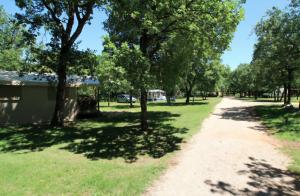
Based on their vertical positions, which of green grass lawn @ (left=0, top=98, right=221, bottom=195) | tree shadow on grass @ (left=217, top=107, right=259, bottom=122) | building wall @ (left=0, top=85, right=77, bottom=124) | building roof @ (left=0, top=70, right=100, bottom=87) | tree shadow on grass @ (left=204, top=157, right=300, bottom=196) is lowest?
tree shadow on grass @ (left=204, top=157, right=300, bottom=196)

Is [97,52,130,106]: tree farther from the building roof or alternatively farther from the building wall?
the building wall

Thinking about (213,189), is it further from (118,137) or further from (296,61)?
(296,61)

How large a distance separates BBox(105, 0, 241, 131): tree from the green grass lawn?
2325mm

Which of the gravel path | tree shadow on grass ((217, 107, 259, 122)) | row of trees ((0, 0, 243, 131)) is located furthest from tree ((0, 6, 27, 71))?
the gravel path

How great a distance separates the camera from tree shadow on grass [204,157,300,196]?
5.93 meters

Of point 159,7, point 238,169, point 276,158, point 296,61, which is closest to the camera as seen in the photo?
point 238,169

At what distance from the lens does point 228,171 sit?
727 cm

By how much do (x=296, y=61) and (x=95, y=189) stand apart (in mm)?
20147

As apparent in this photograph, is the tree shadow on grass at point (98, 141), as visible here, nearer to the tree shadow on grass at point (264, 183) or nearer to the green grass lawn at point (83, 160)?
the green grass lawn at point (83, 160)

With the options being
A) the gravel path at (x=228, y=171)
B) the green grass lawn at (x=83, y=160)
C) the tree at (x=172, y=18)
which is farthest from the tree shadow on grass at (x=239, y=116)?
the gravel path at (x=228, y=171)

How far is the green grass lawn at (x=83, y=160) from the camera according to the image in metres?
6.14

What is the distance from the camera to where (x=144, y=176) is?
675 centimetres

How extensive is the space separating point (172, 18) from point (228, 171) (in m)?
7.61

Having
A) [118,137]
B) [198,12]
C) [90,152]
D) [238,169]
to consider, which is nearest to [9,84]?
[118,137]
